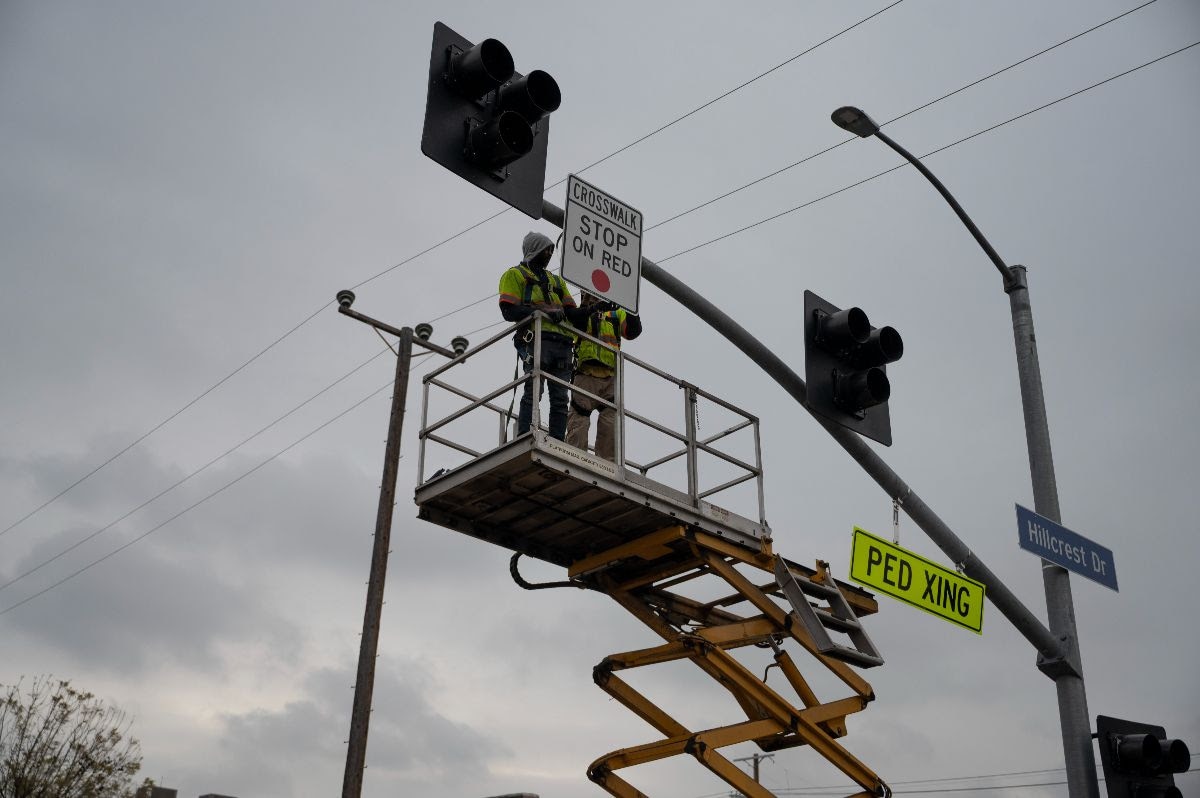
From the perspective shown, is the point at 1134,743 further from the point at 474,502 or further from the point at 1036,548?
the point at 474,502

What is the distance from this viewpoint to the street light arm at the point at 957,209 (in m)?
11.8

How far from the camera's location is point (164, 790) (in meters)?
21.5

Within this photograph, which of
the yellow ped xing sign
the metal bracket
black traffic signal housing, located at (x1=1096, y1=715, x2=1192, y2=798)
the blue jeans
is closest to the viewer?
black traffic signal housing, located at (x1=1096, y1=715, x2=1192, y2=798)

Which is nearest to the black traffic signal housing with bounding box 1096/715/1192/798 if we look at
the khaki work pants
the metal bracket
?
the metal bracket

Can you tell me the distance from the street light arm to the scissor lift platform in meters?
3.46

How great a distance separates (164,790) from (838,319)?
16.2m

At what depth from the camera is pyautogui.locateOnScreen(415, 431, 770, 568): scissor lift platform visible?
10.8 m

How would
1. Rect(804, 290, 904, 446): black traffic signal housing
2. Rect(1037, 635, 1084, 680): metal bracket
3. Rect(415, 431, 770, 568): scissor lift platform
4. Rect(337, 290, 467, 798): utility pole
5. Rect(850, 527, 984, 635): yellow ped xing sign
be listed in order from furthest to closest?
Rect(337, 290, 467, 798): utility pole, Rect(1037, 635, 1084, 680): metal bracket, Rect(415, 431, 770, 568): scissor lift platform, Rect(850, 527, 984, 635): yellow ped xing sign, Rect(804, 290, 904, 446): black traffic signal housing

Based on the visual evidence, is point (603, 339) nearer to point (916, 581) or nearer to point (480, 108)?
point (916, 581)

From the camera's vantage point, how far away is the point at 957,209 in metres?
12.2

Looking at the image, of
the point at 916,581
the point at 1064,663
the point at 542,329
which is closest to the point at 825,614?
the point at 916,581

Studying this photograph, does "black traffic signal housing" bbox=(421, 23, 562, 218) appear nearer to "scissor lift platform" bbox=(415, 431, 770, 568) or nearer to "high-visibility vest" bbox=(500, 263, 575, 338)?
"scissor lift platform" bbox=(415, 431, 770, 568)

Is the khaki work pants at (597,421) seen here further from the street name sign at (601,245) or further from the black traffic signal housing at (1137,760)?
the black traffic signal housing at (1137,760)

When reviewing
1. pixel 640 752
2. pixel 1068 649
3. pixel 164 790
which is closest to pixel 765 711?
pixel 640 752
